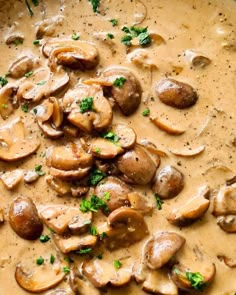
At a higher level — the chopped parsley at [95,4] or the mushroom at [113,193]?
the chopped parsley at [95,4]

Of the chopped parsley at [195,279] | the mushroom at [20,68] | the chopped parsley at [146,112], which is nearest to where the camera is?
the chopped parsley at [195,279]

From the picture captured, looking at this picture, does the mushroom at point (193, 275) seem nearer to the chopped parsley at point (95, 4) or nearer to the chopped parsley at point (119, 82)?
the chopped parsley at point (119, 82)

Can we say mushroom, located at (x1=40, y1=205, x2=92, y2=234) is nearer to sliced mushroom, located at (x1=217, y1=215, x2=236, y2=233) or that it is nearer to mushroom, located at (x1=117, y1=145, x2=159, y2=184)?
mushroom, located at (x1=117, y1=145, x2=159, y2=184)

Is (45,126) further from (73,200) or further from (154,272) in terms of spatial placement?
(154,272)

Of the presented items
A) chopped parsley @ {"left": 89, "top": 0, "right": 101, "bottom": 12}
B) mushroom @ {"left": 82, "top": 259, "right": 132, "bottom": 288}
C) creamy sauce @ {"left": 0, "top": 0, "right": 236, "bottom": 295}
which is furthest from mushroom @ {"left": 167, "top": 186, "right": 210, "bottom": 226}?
chopped parsley @ {"left": 89, "top": 0, "right": 101, "bottom": 12}

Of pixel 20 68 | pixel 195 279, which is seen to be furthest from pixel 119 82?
pixel 195 279

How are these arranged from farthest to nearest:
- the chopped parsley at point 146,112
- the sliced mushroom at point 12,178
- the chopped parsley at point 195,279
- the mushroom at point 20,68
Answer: the mushroom at point 20,68
the chopped parsley at point 146,112
the sliced mushroom at point 12,178
the chopped parsley at point 195,279

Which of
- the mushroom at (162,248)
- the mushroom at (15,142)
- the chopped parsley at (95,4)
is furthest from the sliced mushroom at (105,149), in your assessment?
the chopped parsley at (95,4)

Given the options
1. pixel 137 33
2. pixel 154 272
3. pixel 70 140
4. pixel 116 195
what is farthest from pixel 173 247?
pixel 137 33
